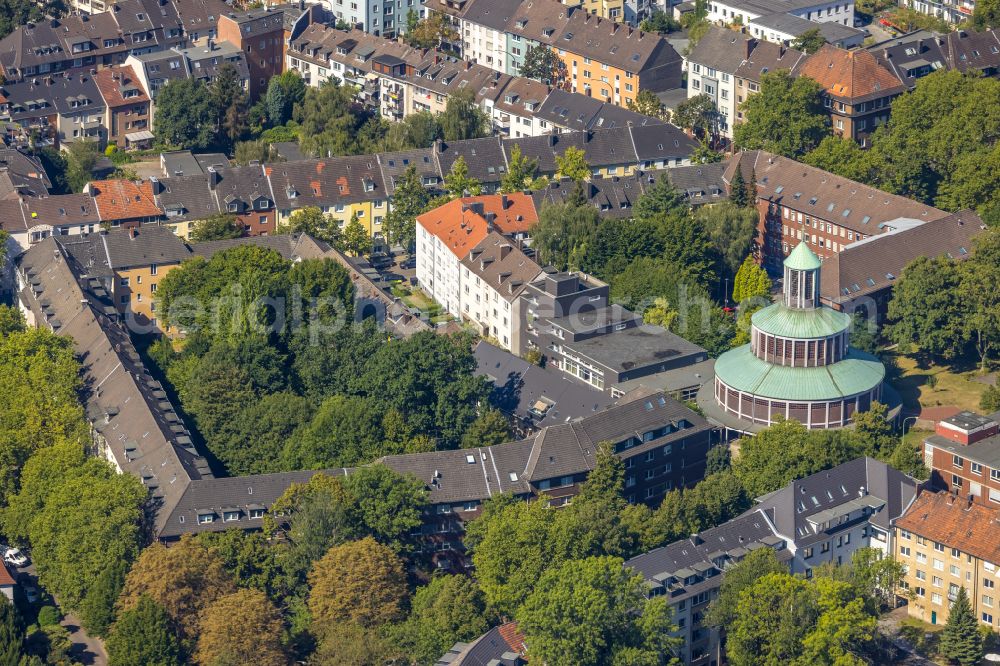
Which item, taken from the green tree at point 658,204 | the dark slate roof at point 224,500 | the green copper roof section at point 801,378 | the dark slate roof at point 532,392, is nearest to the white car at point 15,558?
the dark slate roof at point 224,500

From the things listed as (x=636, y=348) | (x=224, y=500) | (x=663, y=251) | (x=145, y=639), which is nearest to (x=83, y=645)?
(x=145, y=639)

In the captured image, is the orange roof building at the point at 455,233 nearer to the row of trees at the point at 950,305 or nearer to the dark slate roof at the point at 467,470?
the row of trees at the point at 950,305

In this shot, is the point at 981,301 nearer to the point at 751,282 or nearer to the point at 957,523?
the point at 751,282

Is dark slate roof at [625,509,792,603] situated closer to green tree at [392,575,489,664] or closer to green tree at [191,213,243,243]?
green tree at [392,575,489,664]

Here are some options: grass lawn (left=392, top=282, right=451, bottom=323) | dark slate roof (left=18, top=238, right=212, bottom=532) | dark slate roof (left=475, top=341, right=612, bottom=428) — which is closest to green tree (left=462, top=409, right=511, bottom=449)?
dark slate roof (left=475, top=341, right=612, bottom=428)

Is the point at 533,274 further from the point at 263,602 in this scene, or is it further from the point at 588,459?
the point at 263,602
